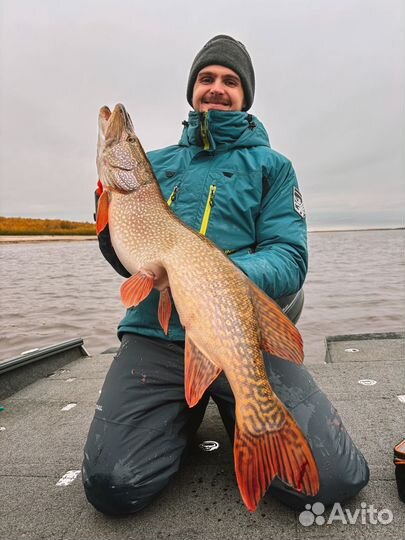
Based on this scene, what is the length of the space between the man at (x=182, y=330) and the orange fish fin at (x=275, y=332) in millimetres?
343

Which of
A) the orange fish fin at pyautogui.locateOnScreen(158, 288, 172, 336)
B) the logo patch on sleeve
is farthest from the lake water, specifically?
the orange fish fin at pyautogui.locateOnScreen(158, 288, 172, 336)

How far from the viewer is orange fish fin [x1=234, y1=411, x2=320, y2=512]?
1.71 m

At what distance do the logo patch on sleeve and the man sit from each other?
0.01m

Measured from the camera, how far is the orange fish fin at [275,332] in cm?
193

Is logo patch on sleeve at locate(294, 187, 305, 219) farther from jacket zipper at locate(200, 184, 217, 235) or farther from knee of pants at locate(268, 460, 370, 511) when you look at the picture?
knee of pants at locate(268, 460, 370, 511)

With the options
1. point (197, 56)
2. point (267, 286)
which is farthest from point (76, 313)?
point (267, 286)

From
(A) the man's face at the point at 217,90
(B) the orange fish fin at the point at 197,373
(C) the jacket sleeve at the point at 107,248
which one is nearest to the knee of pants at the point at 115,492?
(B) the orange fish fin at the point at 197,373

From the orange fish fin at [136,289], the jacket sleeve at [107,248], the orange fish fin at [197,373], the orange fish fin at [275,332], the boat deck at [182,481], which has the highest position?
the jacket sleeve at [107,248]

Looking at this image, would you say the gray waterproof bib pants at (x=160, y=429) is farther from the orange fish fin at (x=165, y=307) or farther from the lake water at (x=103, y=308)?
the lake water at (x=103, y=308)

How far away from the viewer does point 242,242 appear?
2.70 metres

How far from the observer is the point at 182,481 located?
2309 mm

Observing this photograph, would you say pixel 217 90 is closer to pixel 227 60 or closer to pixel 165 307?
pixel 227 60

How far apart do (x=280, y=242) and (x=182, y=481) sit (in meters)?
1.38

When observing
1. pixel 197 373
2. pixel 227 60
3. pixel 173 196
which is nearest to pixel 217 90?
pixel 227 60
